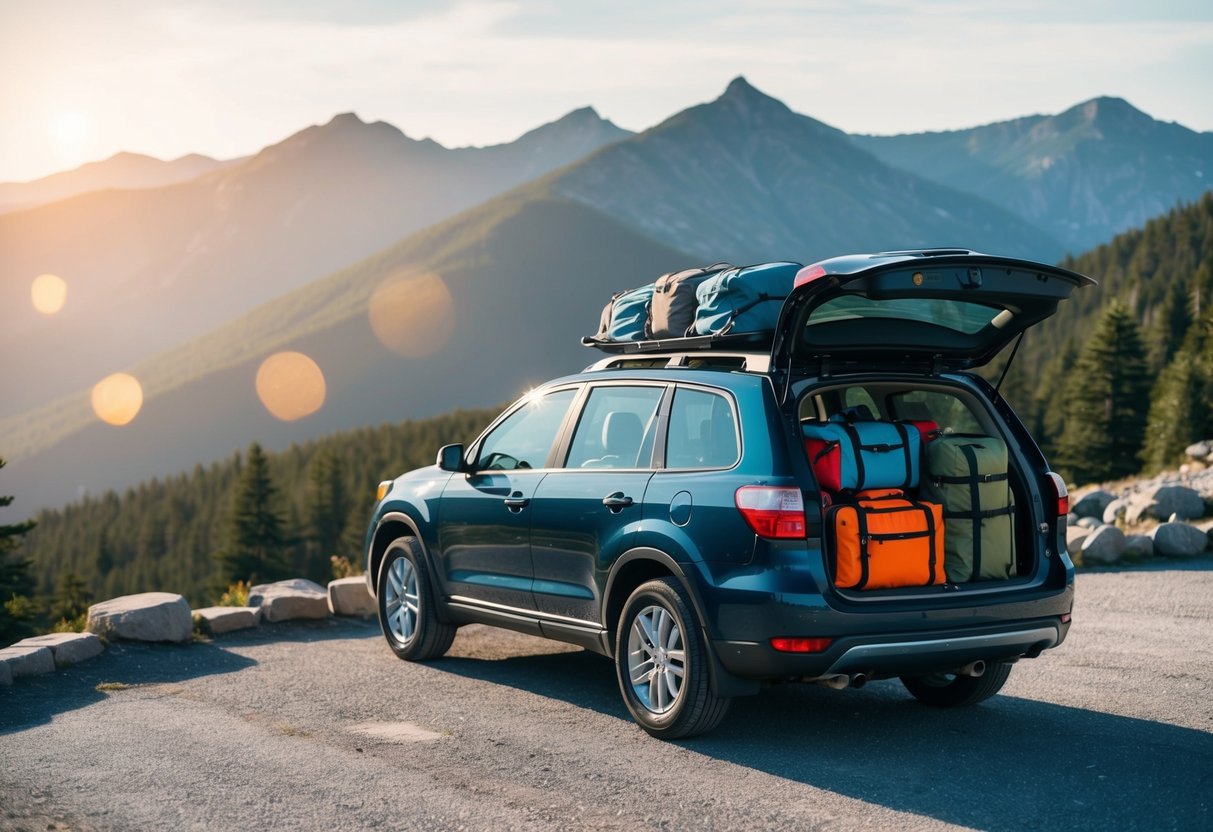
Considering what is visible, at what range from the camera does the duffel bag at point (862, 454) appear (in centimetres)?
603

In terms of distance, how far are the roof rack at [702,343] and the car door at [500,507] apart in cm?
46

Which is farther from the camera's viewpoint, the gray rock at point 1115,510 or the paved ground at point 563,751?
the gray rock at point 1115,510

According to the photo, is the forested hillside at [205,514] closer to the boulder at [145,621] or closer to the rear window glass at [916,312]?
A: the boulder at [145,621]

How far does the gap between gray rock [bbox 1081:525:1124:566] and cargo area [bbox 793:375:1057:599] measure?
7331 millimetres

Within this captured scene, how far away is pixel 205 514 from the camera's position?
4867 inches

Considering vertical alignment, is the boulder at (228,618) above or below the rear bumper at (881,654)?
below

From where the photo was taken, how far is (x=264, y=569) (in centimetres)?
7444

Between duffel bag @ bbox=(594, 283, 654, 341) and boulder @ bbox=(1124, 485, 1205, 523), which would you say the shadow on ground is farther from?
boulder @ bbox=(1124, 485, 1205, 523)

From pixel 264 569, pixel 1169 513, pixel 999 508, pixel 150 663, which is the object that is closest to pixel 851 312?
pixel 999 508

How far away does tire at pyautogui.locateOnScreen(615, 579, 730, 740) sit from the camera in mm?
5957

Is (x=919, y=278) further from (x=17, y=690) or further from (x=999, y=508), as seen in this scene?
(x=17, y=690)

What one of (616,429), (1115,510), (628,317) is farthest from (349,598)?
(1115,510)

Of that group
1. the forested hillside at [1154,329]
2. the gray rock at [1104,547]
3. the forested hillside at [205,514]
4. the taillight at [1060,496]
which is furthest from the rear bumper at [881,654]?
the forested hillside at [205,514]

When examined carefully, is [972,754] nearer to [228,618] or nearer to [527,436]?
[527,436]
